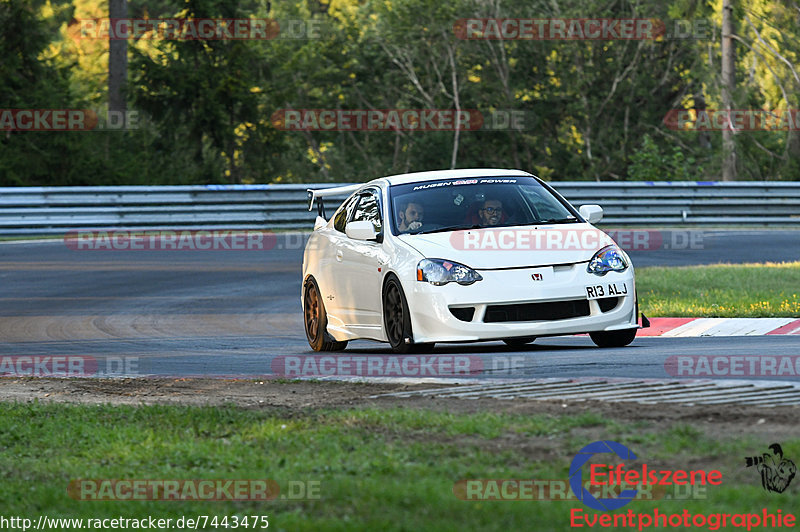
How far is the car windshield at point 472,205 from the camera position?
460 inches

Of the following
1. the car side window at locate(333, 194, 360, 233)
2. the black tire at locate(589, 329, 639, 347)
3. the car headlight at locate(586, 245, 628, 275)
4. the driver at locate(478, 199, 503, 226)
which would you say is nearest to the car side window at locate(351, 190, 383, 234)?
the car side window at locate(333, 194, 360, 233)

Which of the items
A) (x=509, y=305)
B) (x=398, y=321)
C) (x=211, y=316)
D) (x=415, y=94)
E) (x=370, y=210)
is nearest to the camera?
(x=509, y=305)

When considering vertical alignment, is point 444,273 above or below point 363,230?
below

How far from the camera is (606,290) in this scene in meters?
10.8

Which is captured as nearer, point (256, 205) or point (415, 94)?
point (256, 205)

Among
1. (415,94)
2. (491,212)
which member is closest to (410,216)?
(491,212)

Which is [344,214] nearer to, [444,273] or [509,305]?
[444,273]

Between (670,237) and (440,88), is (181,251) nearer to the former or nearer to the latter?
(670,237)

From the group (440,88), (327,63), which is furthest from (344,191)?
(327,63)

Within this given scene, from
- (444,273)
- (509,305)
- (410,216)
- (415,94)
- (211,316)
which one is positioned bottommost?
(211,316)

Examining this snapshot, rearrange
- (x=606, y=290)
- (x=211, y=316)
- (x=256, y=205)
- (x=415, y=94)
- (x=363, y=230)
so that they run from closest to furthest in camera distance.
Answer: (x=606, y=290) < (x=363, y=230) < (x=211, y=316) < (x=256, y=205) < (x=415, y=94)

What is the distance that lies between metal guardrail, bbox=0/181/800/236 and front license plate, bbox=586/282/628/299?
16.1m

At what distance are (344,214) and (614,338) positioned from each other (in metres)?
3.24

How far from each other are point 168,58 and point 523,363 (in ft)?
99.4
